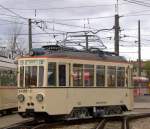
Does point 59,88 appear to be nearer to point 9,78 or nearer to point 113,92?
point 113,92

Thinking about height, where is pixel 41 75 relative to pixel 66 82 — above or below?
above

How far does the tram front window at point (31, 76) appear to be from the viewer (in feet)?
76.9

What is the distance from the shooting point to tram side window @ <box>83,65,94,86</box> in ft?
81.2

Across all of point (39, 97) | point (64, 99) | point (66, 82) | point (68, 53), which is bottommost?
point (64, 99)

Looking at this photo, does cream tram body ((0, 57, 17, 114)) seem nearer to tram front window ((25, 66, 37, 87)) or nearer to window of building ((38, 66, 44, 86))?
tram front window ((25, 66, 37, 87))

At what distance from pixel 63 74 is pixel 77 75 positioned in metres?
0.90

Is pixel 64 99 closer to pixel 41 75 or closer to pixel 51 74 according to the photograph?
pixel 51 74

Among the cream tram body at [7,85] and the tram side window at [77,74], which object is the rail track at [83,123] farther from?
the cream tram body at [7,85]

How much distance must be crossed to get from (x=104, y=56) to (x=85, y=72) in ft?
7.47

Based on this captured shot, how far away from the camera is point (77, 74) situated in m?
24.3

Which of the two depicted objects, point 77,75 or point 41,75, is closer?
point 41,75

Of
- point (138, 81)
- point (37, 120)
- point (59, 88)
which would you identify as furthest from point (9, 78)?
point (138, 81)

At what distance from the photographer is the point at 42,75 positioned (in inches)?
912

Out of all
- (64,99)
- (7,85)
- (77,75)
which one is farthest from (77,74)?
(7,85)
